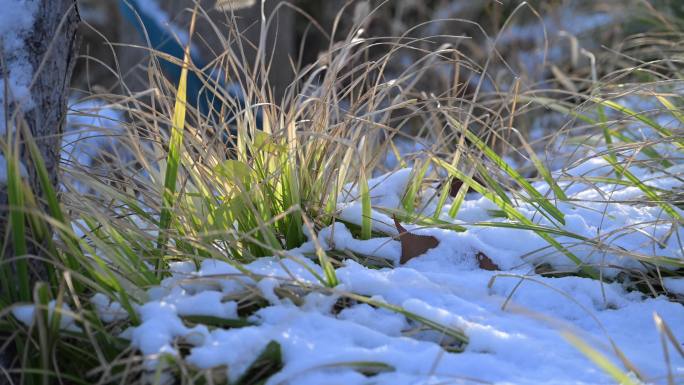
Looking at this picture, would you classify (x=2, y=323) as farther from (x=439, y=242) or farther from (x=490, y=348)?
(x=439, y=242)

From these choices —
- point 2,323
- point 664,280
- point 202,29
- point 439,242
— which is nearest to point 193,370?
point 2,323

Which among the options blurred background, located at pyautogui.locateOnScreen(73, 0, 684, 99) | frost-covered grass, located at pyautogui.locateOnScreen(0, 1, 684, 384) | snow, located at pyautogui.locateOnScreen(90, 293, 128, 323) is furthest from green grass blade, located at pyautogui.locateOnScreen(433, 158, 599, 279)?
blurred background, located at pyautogui.locateOnScreen(73, 0, 684, 99)

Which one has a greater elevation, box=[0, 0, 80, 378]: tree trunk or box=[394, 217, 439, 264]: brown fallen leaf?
box=[0, 0, 80, 378]: tree trunk

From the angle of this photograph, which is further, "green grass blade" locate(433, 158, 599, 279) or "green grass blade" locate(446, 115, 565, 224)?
"green grass blade" locate(446, 115, 565, 224)

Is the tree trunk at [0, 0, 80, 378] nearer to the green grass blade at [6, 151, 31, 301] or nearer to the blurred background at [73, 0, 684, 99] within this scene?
the green grass blade at [6, 151, 31, 301]

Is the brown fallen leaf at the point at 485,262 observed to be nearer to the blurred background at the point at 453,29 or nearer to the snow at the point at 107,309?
the snow at the point at 107,309

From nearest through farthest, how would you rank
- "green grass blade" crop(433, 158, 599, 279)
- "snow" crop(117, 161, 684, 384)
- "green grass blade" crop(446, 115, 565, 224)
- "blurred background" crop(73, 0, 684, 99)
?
1. "snow" crop(117, 161, 684, 384)
2. "green grass blade" crop(433, 158, 599, 279)
3. "green grass blade" crop(446, 115, 565, 224)
4. "blurred background" crop(73, 0, 684, 99)

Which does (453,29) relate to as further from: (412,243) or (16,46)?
(16,46)

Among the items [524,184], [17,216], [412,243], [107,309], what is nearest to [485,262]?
[412,243]

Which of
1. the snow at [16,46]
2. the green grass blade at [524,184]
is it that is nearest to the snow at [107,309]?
the snow at [16,46]
